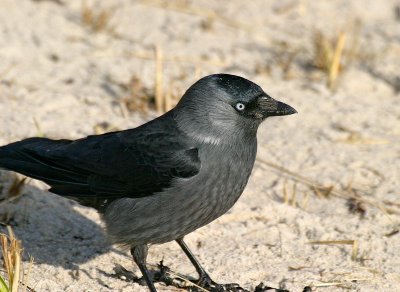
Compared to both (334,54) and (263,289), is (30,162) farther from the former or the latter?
(334,54)

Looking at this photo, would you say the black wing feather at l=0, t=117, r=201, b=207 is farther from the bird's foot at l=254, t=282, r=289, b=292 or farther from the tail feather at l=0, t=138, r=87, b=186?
the bird's foot at l=254, t=282, r=289, b=292

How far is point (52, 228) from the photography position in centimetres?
558

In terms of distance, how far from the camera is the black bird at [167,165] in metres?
4.80

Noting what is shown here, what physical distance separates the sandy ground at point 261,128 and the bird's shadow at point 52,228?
0.4 inches

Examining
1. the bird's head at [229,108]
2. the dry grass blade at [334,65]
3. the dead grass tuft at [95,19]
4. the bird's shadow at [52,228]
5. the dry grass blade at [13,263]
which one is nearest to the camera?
the dry grass blade at [13,263]

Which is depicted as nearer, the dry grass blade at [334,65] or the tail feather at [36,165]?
the tail feather at [36,165]

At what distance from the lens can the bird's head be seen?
16.4 feet

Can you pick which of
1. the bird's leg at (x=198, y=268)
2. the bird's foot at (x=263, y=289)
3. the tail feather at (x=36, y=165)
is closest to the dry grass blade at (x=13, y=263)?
the tail feather at (x=36, y=165)

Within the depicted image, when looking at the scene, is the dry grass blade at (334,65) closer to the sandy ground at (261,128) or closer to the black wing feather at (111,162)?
the sandy ground at (261,128)

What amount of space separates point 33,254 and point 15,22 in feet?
12.2

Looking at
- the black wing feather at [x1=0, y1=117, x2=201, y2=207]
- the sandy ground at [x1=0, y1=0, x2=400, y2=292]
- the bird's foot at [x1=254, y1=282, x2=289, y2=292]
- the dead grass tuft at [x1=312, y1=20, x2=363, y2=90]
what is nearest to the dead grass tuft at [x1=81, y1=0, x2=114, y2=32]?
the sandy ground at [x1=0, y1=0, x2=400, y2=292]

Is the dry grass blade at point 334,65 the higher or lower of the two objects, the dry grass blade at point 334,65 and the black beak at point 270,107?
the lower

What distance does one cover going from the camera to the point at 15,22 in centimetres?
828

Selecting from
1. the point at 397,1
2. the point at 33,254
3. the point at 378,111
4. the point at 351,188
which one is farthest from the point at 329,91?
the point at 33,254
